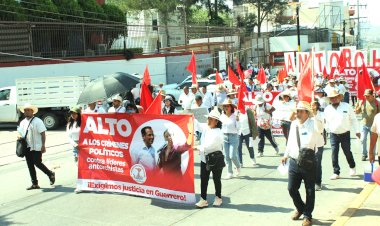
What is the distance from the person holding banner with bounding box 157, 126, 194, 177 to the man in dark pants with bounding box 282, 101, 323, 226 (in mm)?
1788

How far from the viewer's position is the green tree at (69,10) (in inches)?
1151

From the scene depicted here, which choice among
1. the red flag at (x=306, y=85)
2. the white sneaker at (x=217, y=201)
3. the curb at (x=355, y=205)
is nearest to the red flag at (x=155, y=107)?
the white sneaker at (x=217, y=201)

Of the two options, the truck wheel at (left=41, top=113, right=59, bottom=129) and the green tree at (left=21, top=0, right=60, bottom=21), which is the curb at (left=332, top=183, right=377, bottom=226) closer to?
the truck wheel at (left=41, top=113, right=59, bottom=129)

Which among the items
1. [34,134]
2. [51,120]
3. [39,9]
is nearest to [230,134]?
[34,134]

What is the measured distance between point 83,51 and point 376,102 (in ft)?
65.5

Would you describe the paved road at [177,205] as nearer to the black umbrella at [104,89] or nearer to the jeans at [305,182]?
the jeans at [305,182]

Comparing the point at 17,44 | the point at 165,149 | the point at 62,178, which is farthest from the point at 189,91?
the point at 17,44

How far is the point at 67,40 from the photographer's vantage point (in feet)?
88.0

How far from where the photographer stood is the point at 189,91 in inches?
647

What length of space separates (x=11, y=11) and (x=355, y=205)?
22380 mm

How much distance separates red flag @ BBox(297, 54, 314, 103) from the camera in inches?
288

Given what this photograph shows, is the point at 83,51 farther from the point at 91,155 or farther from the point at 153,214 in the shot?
the point at 153,214

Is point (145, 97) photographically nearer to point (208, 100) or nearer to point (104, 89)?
point (104, 89)

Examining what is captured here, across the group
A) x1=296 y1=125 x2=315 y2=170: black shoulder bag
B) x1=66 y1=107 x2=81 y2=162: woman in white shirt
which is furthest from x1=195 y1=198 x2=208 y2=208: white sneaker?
x1=66 y1=107 x2=81 y2=162: woman in white shirt
